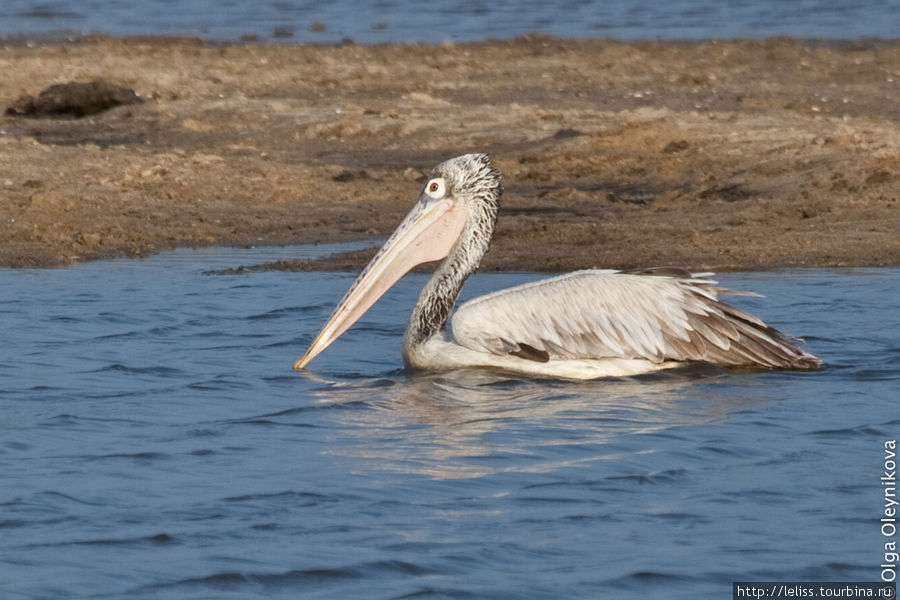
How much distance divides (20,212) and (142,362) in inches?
163

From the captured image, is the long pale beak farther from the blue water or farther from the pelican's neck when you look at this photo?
the blue water

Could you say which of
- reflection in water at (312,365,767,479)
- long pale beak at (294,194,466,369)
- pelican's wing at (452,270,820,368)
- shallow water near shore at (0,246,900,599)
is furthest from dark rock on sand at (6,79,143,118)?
pelican's wing at (452,270,820,368)

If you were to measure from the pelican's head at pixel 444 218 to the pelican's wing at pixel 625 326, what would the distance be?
2.18 feet

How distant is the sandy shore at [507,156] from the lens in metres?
10.0

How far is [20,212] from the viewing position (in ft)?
35.0

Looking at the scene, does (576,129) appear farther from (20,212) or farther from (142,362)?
(142,362)

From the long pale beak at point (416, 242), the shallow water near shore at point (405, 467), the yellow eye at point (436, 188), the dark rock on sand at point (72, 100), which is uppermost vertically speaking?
the dark rock on sand at point (72, 100)

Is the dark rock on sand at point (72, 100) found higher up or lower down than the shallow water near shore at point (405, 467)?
higher up

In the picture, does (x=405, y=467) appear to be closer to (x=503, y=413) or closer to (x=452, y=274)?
(x=503, y=413)

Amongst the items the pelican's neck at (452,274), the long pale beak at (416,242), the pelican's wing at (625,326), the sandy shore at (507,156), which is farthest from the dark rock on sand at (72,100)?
the pelican's wing at (625,326)

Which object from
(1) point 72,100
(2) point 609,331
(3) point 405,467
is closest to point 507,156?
(1) point 72,100

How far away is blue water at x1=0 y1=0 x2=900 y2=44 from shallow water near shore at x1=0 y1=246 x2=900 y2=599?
14522mm

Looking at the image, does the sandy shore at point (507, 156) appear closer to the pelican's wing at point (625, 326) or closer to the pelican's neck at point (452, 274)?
the pelican's neck at point (452, 274)

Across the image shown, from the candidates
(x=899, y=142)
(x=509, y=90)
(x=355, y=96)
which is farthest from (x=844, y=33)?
(x=899, y=142)
